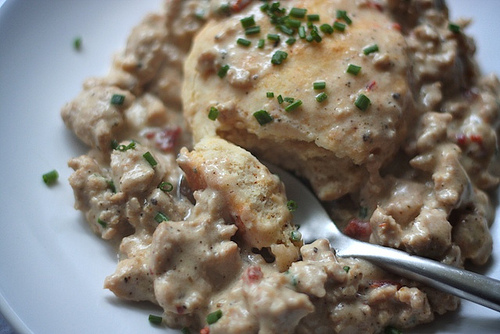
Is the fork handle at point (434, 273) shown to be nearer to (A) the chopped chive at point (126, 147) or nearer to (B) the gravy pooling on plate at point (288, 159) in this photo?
(B) the gravy pooling on plate at point (288, 159)

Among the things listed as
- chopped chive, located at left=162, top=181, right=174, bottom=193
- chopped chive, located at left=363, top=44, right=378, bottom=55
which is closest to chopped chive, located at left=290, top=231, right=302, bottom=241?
chopped chive, located at left=162, top=181, right=174, bottom=193

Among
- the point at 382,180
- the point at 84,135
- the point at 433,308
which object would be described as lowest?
the point at 433,308

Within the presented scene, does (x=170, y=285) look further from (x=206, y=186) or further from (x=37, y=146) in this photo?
(x=37, y=146)

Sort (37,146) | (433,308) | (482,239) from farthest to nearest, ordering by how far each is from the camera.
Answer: (37,146) → (482,239) → (433,308)

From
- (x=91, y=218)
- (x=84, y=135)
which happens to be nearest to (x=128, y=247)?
(x=91, y=218)

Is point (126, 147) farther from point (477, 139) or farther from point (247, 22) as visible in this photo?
point (477, 139)

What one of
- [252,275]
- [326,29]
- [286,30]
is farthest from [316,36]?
[252,275]

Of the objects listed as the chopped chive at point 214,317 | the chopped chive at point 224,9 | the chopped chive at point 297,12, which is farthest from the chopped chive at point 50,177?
the chopped chive at point 297,12

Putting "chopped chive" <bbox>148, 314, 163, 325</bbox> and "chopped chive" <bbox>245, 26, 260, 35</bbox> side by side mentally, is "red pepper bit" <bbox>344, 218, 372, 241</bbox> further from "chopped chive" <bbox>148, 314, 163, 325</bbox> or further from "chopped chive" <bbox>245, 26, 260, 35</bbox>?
"chopped chive" <bbox>245, 26, 260, 35</bbox>
